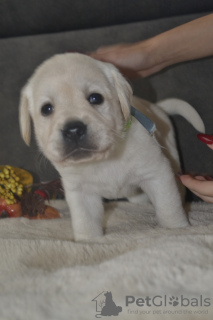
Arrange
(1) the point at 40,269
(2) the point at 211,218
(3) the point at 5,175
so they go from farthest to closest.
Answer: (3) the point at 5,175 < (2) the point at 211,218 < (1) the point at 40,269

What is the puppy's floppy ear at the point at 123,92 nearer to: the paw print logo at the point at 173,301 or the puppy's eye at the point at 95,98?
the puppy's eye at the point at 95,98

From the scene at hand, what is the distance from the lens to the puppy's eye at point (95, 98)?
1384 millimetres

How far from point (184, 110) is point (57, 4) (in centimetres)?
105

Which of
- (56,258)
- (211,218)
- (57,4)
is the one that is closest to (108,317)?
(56,258)

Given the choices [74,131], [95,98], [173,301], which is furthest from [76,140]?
[173,301]

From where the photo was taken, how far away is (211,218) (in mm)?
1712

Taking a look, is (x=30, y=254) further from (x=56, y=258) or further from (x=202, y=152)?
(x=202, y=152)

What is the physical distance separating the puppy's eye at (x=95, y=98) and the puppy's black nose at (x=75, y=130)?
161 millimetres

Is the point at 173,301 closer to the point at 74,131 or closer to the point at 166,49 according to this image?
the point at 74,131

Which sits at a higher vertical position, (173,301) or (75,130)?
(75,130)

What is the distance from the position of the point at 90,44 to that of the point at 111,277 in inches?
67.7

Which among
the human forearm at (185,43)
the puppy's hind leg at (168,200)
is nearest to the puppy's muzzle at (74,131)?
the puppy's hind leg at (168,200)

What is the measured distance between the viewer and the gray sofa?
7.47 ft

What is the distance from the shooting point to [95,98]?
139cm
